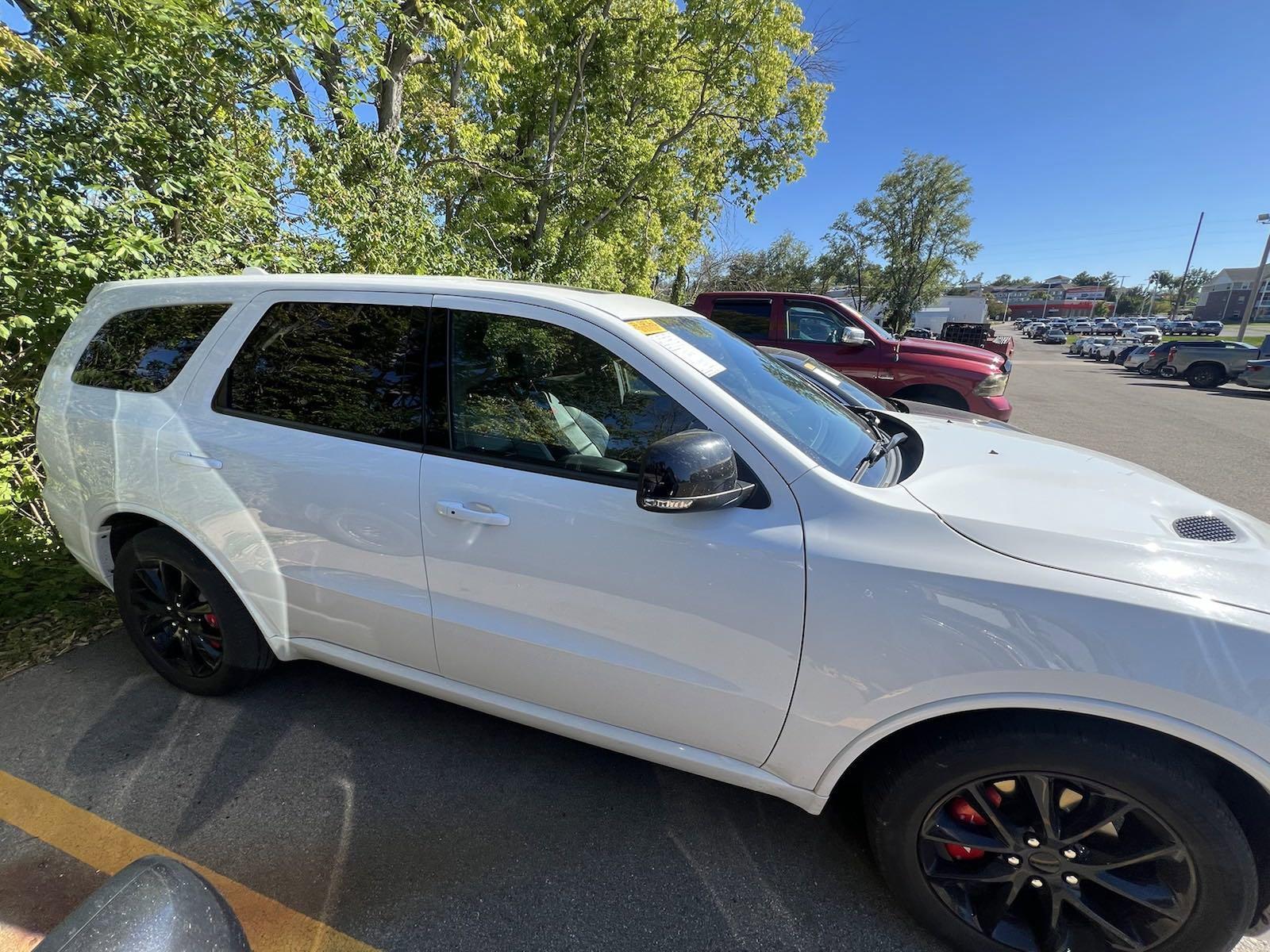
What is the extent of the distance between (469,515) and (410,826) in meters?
1.16

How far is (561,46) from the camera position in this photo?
36.7 ft

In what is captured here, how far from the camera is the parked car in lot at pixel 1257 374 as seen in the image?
1547 cm

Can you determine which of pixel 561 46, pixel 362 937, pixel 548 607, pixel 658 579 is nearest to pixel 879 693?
pixel 658 579

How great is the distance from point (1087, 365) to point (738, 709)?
114ft

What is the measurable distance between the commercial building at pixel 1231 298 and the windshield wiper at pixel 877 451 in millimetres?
111449

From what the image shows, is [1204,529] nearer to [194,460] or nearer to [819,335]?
[194,460]

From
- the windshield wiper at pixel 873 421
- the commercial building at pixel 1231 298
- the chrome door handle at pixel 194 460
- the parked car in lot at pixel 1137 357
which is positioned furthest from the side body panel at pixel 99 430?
the commercial building at pixel 1231 298

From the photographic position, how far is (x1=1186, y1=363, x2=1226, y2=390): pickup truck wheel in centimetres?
1812

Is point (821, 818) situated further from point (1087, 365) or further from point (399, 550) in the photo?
point (1087, 365)

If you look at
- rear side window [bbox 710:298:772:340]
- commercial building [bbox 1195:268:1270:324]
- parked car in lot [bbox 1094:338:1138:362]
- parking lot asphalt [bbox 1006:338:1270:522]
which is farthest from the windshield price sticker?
commercial building [bbox 1195:268:1270:324]

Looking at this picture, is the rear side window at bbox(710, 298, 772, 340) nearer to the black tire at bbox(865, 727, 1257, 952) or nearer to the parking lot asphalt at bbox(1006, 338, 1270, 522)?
the parking lot asphalt at bbox(1006, 338, 1270, 522)

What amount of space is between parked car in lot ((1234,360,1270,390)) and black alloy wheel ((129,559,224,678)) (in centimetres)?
2299

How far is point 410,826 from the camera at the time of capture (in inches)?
79.9

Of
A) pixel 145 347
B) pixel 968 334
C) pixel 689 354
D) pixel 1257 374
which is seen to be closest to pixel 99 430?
pixel 145 347
